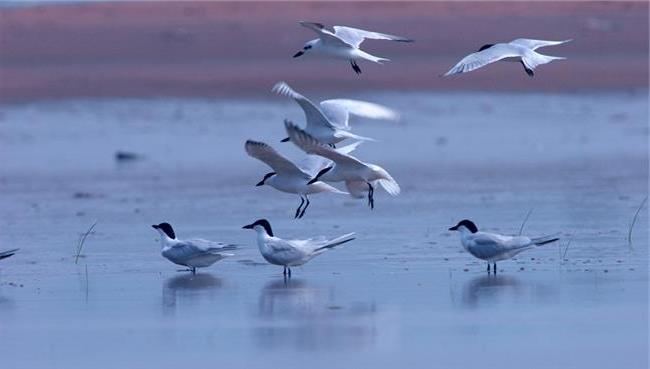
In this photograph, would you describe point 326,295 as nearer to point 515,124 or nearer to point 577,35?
point 515,124

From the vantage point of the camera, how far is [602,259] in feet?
34.6

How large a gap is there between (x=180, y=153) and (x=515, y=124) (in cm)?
562

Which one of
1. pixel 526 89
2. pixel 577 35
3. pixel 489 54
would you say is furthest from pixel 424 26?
pixel 489 54

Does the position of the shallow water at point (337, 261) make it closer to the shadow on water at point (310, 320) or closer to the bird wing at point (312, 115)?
the shadow on water at point (310, 320)

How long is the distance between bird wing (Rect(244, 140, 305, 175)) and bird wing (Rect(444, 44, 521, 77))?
4.78 feet

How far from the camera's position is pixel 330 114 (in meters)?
11.3

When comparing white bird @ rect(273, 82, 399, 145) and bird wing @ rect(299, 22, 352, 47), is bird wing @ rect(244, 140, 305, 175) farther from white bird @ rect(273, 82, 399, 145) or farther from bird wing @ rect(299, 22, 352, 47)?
bird wing @ rect(299, 22, 352, 47)

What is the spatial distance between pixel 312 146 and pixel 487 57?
132 centimetres

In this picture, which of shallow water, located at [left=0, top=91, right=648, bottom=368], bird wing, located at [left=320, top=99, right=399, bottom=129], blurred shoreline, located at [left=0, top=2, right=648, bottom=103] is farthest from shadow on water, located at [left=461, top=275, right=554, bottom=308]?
blurred shoreline, located at [left=0, top=2, right=648, bottom=103]

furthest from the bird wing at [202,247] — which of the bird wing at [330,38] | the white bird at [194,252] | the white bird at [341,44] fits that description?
the bird wing at [330,38]

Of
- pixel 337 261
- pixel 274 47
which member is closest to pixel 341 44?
pixel 337 261

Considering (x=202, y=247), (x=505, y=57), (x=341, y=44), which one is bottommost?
(x=202, y=247)

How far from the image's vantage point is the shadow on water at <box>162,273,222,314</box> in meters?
9.50

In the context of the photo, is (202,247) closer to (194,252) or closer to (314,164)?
(194,252)
